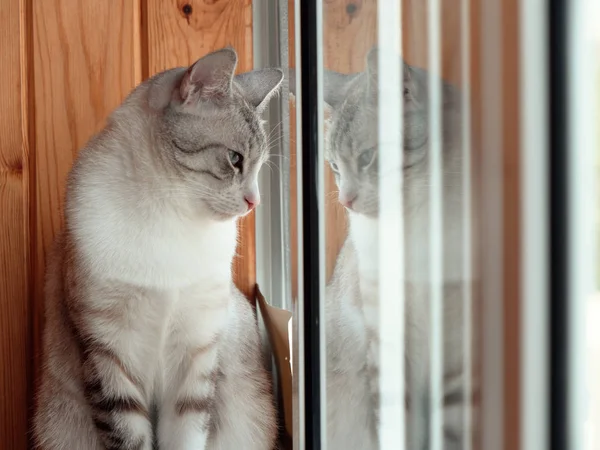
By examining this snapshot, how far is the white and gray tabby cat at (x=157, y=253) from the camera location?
1148 millimetres

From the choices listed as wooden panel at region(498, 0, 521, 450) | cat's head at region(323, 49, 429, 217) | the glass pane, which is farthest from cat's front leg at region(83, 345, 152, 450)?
wooden panel at region(498, 0, 521, 450)

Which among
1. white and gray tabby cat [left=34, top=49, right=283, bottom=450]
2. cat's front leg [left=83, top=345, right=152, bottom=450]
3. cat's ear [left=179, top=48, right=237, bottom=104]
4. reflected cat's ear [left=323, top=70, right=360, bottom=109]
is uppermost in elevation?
cat's ear [left=179, top=48, right=237, bottom=104]

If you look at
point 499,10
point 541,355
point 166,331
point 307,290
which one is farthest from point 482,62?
point 166,331

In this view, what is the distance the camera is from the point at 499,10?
0.37 metres

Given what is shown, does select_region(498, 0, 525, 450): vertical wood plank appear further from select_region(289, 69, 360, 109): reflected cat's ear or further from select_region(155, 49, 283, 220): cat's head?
select_region(155, 49, 283, 220): cat's head

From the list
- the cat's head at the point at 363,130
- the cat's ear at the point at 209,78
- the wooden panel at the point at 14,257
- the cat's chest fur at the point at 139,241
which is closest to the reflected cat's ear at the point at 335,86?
the cat's head at the point at 363,130

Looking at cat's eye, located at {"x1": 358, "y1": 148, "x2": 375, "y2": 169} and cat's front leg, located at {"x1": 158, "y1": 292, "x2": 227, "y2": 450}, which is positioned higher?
cat's eye, located at {"x1": 358, "y1": 148, "x2": 375, "y2": 169}

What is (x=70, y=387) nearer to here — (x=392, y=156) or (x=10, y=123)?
(x=10, y=123)

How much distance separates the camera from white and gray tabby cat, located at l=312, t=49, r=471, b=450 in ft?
1.49

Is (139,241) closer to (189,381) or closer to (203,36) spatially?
(189,381)

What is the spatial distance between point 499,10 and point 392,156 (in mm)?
236

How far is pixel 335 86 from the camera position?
0.81m

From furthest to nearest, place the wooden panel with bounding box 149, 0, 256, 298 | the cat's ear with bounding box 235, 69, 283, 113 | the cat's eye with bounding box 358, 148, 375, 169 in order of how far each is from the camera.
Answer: the wooden panel with bounding box 149, 0, 256, 298 < the cat's ear with bounding box 235, 69, 283, 113 < the cat's eye with bounding box 358, 148, 375, 169

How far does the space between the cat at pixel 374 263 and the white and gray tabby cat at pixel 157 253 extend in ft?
0.83
